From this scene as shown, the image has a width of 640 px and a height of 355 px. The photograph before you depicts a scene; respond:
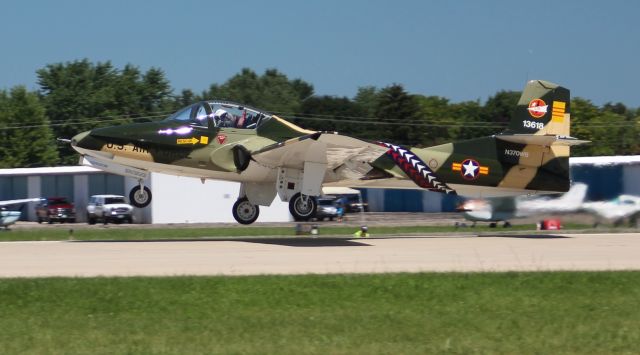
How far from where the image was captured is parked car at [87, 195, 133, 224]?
4751 centimetres

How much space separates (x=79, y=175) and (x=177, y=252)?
36766mm

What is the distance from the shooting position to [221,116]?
22.0 m

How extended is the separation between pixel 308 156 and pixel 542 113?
729cm

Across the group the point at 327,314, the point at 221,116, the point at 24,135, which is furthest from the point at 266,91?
the point at 327,314

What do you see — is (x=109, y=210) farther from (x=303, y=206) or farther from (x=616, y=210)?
(x=616, y=210)

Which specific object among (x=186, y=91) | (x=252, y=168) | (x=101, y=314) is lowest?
(x=101, y=314)

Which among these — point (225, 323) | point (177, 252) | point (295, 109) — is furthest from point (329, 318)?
point (295, 109)

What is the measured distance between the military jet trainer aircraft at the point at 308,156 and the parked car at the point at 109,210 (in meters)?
25.5

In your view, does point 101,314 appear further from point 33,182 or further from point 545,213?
point 33,182

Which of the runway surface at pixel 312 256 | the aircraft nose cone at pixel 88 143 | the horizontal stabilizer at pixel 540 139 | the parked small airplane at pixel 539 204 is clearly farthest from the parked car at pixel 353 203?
the aircraft nose cone at pixel 88 143

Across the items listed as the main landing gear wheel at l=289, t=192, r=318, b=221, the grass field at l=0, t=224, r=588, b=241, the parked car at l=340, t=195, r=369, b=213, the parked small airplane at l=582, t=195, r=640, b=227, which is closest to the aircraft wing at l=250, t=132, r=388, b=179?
the main landing gear wheel at l=289, t=192, r=318, b=221

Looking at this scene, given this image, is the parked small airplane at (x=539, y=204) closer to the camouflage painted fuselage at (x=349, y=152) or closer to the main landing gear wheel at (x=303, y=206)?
the camouflage painted fuselage at (x=349, y=152)

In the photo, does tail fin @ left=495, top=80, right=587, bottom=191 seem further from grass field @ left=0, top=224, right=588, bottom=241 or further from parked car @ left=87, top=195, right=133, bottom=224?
parked car @ left=87, top=195, right=133, bottom=224

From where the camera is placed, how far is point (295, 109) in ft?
354
